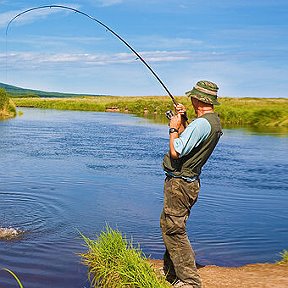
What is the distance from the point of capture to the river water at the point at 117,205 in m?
6.27

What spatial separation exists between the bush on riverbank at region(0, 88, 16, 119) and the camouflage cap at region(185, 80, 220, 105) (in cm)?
2847

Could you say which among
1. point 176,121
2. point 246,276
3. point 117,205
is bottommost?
point 117,205

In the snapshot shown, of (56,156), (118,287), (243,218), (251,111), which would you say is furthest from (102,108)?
(118,287)

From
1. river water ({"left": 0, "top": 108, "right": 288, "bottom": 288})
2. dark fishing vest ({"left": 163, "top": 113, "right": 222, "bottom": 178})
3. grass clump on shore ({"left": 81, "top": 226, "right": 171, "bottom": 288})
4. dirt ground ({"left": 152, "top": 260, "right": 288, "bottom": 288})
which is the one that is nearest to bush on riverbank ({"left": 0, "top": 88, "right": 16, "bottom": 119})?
river water ({"left": 0, "top": 108, "right": 288, "bottom": 288})

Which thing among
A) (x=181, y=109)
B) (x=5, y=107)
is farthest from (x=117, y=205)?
(x=5, y=107)

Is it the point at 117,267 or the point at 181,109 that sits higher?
the point at 181,109

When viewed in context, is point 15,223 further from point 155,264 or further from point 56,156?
point 56,156

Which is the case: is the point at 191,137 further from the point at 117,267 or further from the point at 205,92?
the point at 117,267

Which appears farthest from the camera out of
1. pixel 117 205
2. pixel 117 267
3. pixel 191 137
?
pixel 117 205

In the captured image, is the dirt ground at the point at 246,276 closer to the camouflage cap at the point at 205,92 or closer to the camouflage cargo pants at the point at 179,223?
the camouflage cargo pants at the point at 179,223

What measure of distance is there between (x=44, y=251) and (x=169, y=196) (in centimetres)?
242

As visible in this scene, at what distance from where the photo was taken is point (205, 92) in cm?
442

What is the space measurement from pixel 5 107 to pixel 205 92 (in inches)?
1224

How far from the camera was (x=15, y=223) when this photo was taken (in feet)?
24.9
